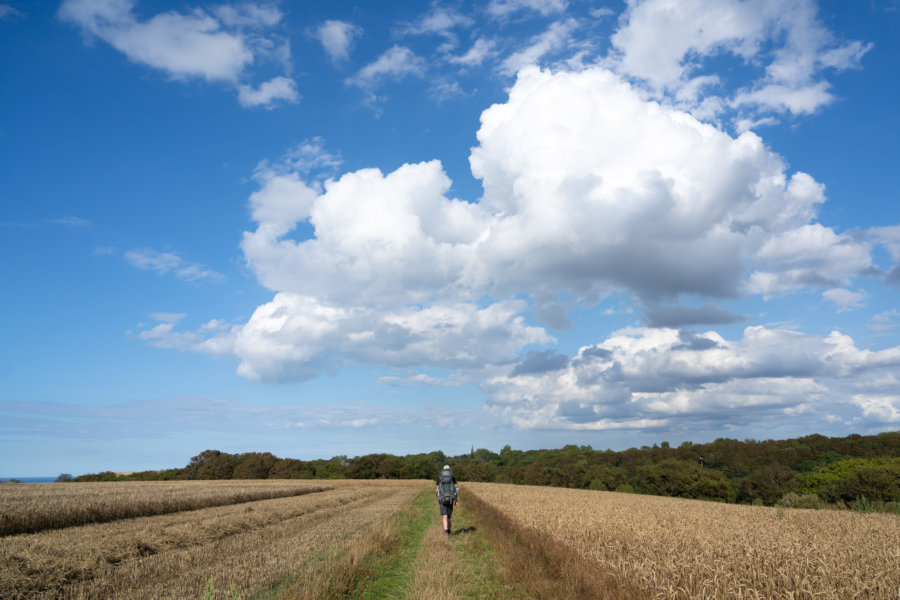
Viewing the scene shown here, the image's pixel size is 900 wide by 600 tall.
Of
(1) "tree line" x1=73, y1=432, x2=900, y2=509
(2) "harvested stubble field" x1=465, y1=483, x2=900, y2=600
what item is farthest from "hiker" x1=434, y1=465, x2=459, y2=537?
(1) "tree line" x1=73, y1=432, x2=900, y2=509

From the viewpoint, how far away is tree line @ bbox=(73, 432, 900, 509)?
199ft

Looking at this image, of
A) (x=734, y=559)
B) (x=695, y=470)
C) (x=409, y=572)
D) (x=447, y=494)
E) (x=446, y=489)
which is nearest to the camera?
(x=734, y=559)

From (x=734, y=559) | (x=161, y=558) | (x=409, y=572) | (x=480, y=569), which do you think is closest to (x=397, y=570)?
(x=409, y=572)

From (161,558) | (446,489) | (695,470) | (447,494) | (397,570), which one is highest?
(446,489)

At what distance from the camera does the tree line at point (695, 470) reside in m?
60.7

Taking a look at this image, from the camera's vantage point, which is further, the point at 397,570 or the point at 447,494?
the point at 447,494

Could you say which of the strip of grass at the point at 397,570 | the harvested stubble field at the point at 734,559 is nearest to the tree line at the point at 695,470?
the harvested stubble field at the point at 734,559

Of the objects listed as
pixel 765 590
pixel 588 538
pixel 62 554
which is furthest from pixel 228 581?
pixel 765 590

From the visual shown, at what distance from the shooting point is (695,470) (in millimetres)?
82250

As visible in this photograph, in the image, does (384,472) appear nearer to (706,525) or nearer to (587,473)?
(587,473)

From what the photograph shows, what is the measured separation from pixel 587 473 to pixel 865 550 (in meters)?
97.4

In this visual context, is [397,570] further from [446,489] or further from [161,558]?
[161,558]

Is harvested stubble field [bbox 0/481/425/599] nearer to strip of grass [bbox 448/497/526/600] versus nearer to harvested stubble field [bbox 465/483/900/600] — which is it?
strip of grass [bbox 448/497/526/600]

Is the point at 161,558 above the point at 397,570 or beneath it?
above
